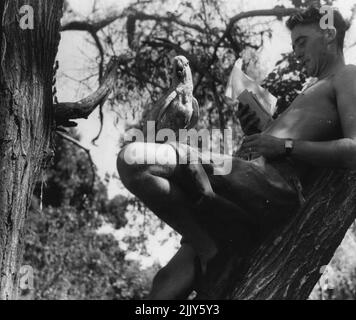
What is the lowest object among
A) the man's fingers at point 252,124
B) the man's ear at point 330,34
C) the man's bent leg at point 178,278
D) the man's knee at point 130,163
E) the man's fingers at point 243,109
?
the man's bent leg at point 178,278

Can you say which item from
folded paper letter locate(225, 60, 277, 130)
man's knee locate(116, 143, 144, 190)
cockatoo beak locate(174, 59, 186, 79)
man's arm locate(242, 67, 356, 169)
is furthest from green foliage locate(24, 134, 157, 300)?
man's knee locate(116, 143, 144, 190)

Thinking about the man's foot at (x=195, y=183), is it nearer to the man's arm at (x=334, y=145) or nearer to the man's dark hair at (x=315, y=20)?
the man's arm at (x=334, y=145)

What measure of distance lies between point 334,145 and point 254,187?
1.33ft

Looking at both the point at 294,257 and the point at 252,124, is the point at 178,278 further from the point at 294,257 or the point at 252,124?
the point at 252,124

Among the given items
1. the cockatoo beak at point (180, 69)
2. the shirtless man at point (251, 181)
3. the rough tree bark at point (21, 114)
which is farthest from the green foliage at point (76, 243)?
the shirtless man at point (251, 181)

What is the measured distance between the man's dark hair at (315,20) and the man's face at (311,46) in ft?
0.08

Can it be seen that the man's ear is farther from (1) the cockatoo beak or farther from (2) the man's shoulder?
(1) the cockatoo beak

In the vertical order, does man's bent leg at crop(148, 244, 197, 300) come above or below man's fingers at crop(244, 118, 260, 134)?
below

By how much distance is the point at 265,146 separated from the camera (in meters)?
3.34

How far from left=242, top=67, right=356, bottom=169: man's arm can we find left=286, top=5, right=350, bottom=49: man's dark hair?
12.9 inches

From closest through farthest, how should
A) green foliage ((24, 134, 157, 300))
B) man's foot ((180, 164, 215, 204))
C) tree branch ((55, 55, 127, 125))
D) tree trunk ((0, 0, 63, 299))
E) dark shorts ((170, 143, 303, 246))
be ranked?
man's foot ((180, 164, 215, 204))
dark shorts ((170, 143, 303, 246))
tree trunk ((0, 0, 63, 299))
tree branch ((55, 55, 127, 125))
green foliage ((24, 134, 157, 300))

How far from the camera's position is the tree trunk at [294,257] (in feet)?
10.8

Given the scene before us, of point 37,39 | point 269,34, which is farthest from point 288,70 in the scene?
point 37,39

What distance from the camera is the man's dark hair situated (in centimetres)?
366
